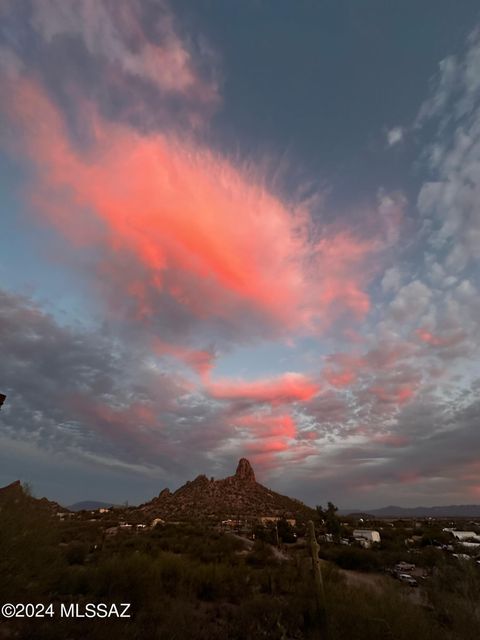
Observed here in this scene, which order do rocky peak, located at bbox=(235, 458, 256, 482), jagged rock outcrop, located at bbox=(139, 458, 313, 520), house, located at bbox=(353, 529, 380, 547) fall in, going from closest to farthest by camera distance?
1. house, located at bbox=(353, 529, 380, 547)
2. jagged rock outcrop, located at bbox=(139, 458, 313, 520)
3. rocky peak, located at bbox=(235, 458, 256, 482)

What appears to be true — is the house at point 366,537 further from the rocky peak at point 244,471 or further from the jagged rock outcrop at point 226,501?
the rocky peak at point 244,471

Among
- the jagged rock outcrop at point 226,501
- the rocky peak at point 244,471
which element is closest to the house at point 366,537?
the jagged rock outcrop at point 226,501

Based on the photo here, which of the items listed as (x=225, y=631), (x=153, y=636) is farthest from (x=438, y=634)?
(x=153, y=636)

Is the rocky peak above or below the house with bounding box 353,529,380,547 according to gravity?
above

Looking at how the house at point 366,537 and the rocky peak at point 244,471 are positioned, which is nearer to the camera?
the house at point 366,537

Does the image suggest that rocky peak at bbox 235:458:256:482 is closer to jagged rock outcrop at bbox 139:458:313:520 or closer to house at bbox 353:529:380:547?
jagged rock outcrop at bbox 139:458:313:520

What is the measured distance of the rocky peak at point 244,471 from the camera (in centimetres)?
11955

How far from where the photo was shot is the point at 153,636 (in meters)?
12.1

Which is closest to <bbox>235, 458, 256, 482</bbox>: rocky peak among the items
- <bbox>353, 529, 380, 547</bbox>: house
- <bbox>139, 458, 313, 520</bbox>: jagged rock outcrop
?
<bbox>139, 458, 313, 520</bbox>: jagged rock outcrop

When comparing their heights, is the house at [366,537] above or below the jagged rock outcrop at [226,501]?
below

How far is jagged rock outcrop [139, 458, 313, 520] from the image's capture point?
82.8 m

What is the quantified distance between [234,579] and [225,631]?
8424mm

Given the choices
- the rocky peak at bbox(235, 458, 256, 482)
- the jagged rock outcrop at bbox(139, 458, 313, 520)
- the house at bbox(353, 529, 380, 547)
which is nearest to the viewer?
the house at bbox(353, 529, 380, 547)

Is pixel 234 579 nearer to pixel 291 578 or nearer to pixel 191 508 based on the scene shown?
pixel 291 578
